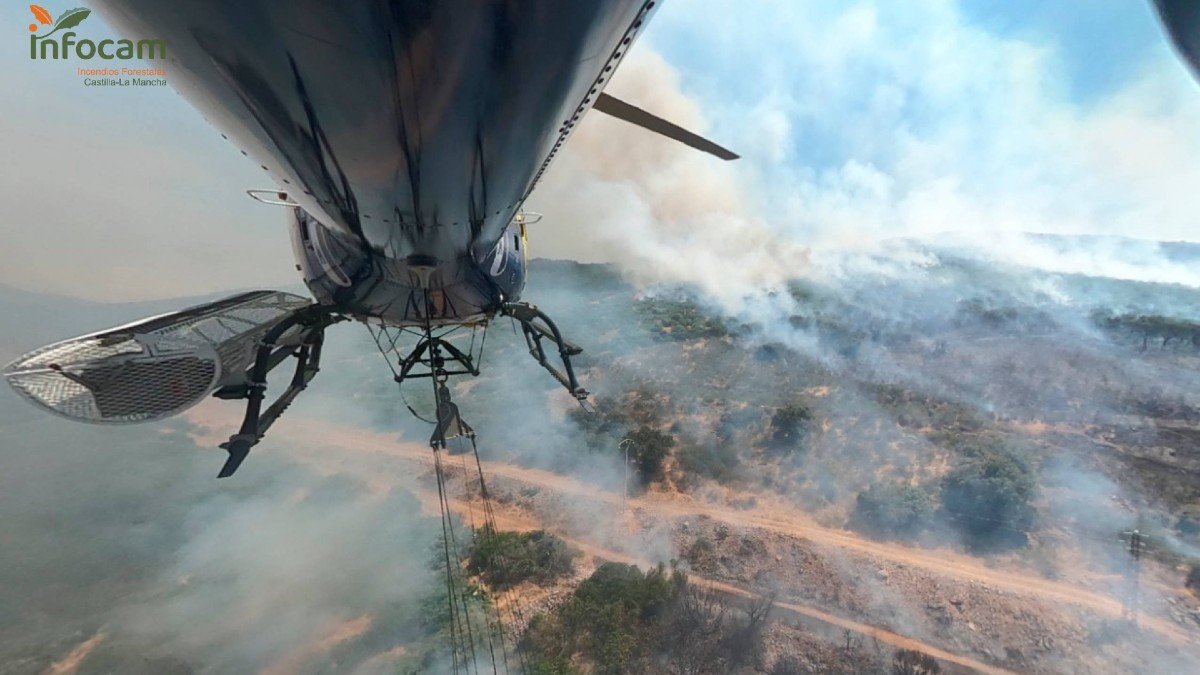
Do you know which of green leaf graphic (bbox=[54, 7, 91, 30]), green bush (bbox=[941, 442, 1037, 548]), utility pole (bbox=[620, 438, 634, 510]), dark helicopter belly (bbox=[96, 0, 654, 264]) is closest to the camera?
dark helicopter belly (bbox=[96, 0, 654, 264])

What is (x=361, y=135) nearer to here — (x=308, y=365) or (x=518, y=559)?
(x=308, y=365)

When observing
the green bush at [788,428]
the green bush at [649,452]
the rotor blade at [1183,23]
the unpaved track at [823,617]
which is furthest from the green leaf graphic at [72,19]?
the green bush at [788,428]

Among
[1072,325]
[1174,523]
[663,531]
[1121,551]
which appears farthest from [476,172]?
[1072,325]

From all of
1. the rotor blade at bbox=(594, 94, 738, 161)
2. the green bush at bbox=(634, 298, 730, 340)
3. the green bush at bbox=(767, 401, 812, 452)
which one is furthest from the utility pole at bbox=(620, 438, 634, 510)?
the rotor blade at bbox=(594, 94, 738, 161)

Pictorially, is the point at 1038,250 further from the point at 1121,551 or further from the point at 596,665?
the point at 596,665

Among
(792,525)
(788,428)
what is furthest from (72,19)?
(788,428)

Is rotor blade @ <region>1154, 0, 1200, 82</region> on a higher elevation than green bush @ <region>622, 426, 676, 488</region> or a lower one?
higher

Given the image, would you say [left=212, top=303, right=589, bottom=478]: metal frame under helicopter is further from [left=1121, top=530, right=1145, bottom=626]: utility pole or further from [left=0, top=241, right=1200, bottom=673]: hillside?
[left=1121, top=530, right=1145, bottom=626]: utility pole
